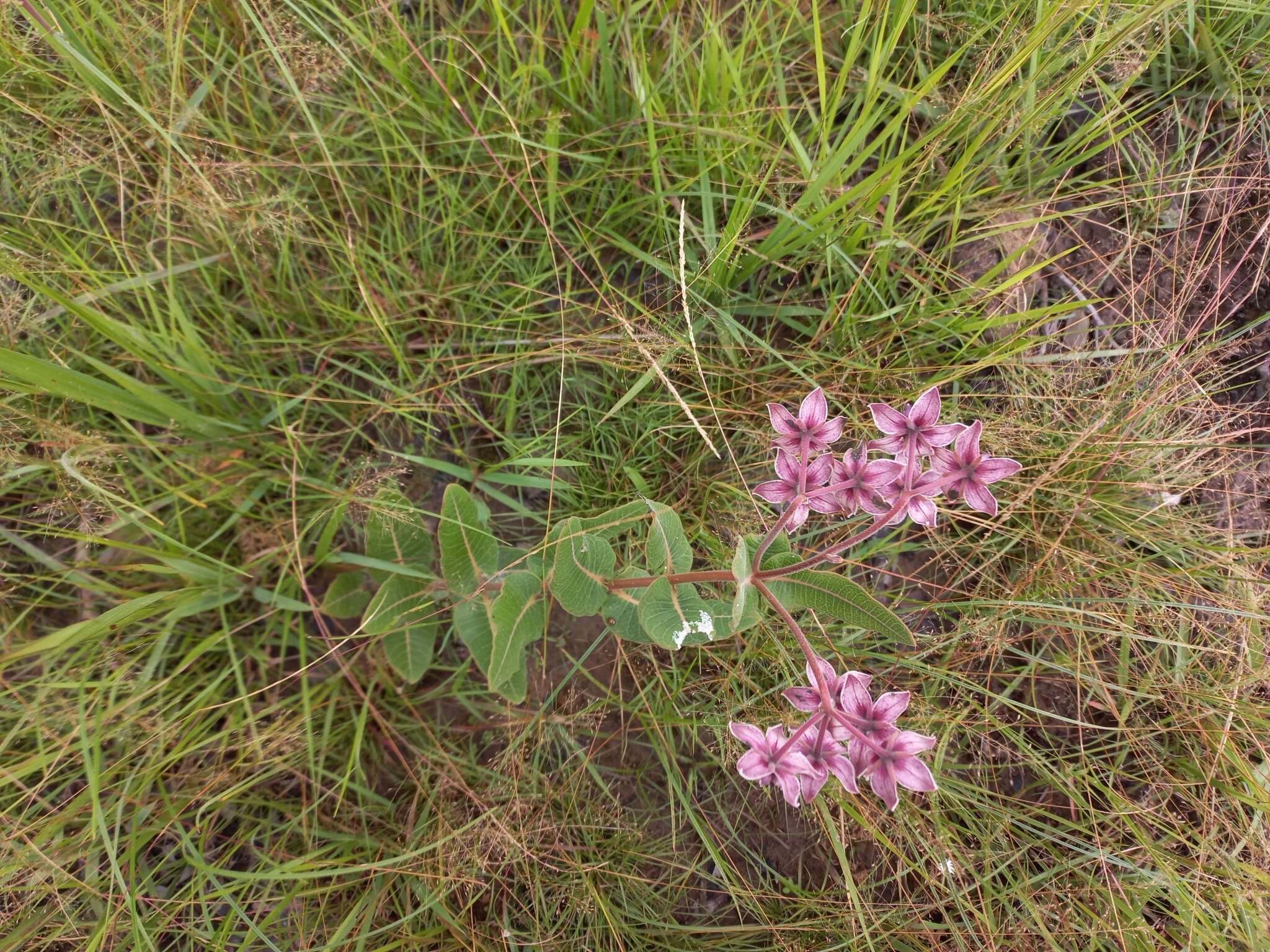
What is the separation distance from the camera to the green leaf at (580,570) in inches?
65.7

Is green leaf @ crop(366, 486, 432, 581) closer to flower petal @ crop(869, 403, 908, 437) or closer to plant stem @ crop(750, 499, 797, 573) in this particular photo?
plant stem @ crop(750, 499, 797, 573)

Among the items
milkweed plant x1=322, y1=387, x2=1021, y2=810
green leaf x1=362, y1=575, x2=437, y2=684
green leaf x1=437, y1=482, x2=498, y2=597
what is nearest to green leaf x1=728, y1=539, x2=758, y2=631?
milkweed plant x1=322, y1=387, x2=1021, y2=810

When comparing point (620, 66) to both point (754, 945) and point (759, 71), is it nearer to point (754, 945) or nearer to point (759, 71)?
point (759, 71)

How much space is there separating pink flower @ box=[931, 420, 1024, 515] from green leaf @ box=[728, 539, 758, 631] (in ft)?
1.29

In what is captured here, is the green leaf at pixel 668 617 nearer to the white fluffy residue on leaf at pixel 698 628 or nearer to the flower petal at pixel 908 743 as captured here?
the white fluffy residue on leaf at pixel 698 628

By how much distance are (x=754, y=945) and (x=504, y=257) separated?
201 cm

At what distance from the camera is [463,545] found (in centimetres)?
182

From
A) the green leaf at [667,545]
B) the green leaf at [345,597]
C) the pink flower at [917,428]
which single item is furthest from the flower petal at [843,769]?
the green leaf at [345,597]

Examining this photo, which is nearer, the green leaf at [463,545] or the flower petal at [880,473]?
the flower petal at [880,473]

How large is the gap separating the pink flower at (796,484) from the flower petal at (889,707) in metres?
0.35

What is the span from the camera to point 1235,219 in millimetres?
2324

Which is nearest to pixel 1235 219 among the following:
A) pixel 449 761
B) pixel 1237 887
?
pixel 1237 887

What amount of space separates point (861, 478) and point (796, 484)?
0.42 ft

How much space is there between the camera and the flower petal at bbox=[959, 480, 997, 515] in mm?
1418
